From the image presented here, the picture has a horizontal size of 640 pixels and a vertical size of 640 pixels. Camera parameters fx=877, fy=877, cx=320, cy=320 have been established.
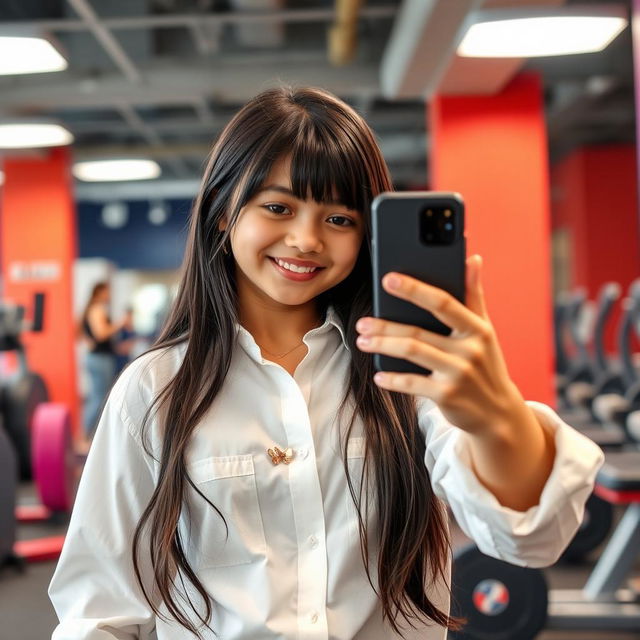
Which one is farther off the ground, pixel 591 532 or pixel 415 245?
pixel 415 245

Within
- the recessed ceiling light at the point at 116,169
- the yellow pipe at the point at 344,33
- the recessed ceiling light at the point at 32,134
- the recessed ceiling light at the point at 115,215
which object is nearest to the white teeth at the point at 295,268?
the yellow pipe at the point at 344,33

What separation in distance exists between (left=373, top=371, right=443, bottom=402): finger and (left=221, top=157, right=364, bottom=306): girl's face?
11.9 inches

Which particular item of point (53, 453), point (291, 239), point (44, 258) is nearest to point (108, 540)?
point (291, 239)

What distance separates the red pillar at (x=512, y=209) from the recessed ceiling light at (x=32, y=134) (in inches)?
122

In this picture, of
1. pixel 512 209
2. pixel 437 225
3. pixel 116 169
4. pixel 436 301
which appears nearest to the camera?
pixel 436 301

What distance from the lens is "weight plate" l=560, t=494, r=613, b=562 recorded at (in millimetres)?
4516

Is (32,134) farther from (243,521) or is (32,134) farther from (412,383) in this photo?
(412,383)

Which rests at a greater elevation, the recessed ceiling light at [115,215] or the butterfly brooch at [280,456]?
the recessed ceiling light at [115,215]

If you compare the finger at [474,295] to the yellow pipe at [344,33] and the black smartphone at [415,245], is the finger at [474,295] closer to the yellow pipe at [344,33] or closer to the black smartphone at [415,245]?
the black smartphone at [415,245]

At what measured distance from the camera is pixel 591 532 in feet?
15.0

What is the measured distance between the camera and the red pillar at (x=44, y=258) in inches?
351

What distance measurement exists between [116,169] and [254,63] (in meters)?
3.33

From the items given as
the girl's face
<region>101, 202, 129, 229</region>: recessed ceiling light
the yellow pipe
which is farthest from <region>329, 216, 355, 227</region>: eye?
<region>101, 202, 129, 229</region>: recessed ceiling light

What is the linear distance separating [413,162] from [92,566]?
35.5 ft
